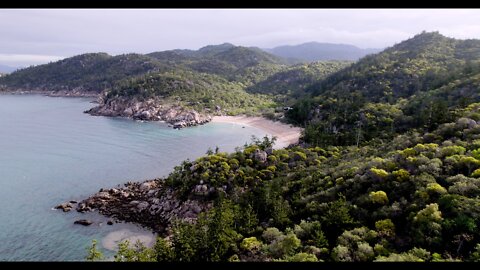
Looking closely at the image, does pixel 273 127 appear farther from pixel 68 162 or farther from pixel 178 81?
pixel 178 81

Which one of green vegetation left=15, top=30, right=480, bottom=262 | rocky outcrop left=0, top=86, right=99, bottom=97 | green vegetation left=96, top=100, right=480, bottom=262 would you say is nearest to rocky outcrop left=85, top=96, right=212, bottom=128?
green vegetation left=15, top=30, right=480, bottom=262

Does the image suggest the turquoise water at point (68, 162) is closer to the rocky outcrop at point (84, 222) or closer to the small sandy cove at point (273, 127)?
the rocky outcrop at point (84, 222)

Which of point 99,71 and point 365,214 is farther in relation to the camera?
point 99,71

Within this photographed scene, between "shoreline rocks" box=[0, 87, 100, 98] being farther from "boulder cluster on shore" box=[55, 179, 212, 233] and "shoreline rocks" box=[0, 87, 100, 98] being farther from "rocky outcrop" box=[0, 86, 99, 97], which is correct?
"boulder cluster on shore" box=[55, 179, 212, 233]

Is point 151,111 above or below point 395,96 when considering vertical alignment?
below

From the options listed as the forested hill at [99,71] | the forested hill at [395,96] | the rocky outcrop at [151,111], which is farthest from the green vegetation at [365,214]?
the forested hill at [99,71]

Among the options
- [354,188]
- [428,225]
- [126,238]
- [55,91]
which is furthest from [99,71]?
[428,225]
